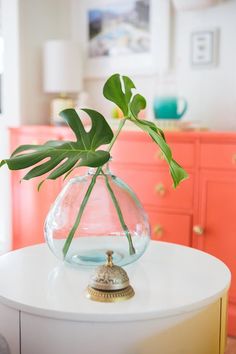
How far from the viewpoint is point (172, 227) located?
226 centimetres

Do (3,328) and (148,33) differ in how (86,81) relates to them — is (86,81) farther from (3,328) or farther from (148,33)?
(3,328)

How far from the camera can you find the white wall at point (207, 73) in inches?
96.5

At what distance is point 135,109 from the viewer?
1.20m

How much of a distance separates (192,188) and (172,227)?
206 millimetres

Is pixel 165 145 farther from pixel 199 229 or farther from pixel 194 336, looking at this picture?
pixel 199 229

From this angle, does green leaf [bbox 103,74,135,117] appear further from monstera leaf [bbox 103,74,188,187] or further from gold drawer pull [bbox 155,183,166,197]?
gold drawer pull [bbox 155,183,166,197]

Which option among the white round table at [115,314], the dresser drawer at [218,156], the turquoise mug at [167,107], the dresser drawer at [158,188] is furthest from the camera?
the turquoise mug at [167,107]

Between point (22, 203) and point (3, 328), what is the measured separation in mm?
1585

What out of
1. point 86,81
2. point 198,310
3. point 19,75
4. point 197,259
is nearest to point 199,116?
point 86,81

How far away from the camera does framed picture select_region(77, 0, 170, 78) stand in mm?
2604

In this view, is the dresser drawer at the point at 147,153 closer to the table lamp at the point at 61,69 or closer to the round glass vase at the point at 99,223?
the table lamp at the point at 61,69

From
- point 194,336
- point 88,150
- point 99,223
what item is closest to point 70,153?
point 88,150

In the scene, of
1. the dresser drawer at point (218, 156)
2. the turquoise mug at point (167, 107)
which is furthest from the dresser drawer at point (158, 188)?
the turquoise mug at point (167, 107)

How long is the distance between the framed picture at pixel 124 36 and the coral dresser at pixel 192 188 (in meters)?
0.54
